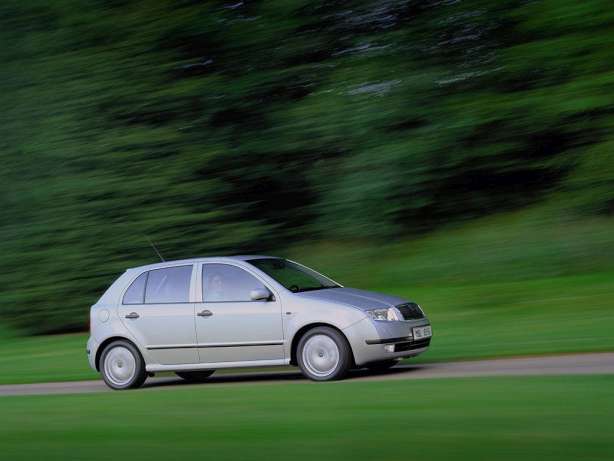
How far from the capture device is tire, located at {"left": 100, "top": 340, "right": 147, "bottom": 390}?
13.1 m

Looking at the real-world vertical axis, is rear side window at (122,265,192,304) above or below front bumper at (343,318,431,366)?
above

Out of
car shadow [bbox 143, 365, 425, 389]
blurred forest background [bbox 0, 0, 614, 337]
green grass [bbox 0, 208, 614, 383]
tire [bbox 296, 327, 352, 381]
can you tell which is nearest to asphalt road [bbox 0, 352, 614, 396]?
car shadow [bbox 143, 365, 425, 389]

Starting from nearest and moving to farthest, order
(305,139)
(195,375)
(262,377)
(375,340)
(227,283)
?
1. (375,340)
2. (227,283)
3. (262,377)
4. (195,375)
5. (305,139)

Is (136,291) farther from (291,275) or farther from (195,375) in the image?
(291,275)

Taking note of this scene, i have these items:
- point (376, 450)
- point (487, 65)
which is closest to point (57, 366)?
point (376, 450)

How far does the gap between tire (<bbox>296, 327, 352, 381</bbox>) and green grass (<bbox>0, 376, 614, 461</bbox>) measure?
0.80 m

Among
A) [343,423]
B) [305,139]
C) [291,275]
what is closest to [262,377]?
[291,275]

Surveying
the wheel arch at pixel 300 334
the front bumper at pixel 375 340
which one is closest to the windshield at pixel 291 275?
the wheel arch at pixel 300 334

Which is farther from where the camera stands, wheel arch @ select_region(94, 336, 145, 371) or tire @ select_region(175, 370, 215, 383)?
tire @ select_region(175, 370, 215, 383)

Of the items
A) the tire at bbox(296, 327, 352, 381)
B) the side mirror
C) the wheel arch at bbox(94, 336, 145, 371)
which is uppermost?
the side mirror

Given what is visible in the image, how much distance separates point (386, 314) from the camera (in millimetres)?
11898

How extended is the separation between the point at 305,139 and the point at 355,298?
563 inches

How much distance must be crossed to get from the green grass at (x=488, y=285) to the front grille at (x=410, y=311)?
1.71m

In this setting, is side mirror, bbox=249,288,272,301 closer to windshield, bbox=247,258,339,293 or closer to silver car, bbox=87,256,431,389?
silver car, bbox=87,256,431,389
